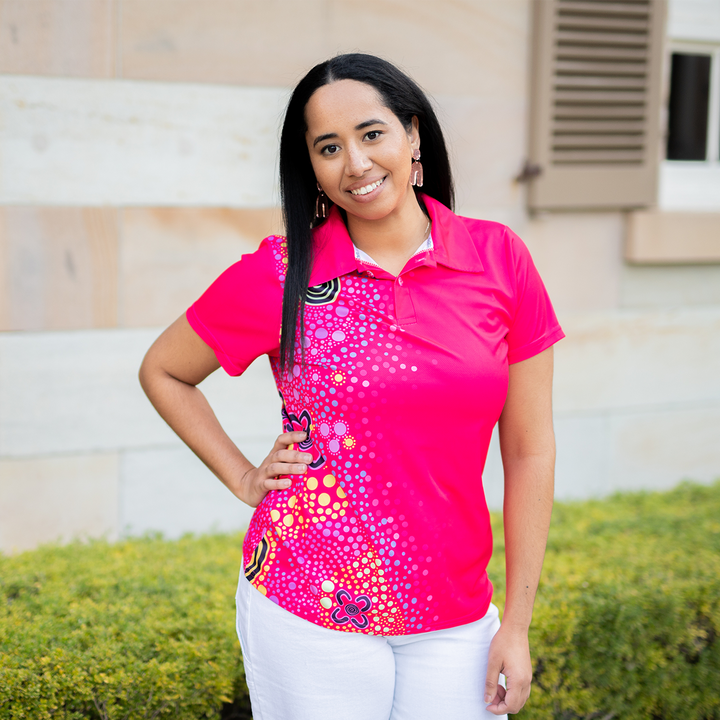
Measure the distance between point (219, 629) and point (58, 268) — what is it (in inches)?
71.6

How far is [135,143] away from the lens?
354 cm

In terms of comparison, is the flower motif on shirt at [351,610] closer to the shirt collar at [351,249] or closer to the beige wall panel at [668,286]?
the shirt collar at [351,249]

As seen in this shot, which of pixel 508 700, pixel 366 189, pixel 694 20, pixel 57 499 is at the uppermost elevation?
pixel 694 20

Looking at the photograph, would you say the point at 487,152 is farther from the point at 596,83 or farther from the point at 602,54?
the point at 602,54

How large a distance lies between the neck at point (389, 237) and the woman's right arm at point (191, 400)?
0.44 m

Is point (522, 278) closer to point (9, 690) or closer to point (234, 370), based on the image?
point (234, 370)

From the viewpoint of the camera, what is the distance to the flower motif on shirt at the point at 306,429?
1.66m

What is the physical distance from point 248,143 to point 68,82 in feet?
2.65

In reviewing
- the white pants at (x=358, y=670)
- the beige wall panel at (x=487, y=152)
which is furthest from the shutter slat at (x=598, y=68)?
the white pants at (x=358, y=670)

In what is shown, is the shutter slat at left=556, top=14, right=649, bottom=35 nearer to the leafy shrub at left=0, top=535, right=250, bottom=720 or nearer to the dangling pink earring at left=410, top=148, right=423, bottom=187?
the dangling pink earring at left=410, top=148, right=423, bottom=187

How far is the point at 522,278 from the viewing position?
5.58 feet

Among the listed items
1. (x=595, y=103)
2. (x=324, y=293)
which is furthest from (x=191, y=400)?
(x=595, y=103)

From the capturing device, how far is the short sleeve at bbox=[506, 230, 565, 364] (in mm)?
1696

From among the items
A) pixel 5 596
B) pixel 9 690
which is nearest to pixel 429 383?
pixel 9 690
